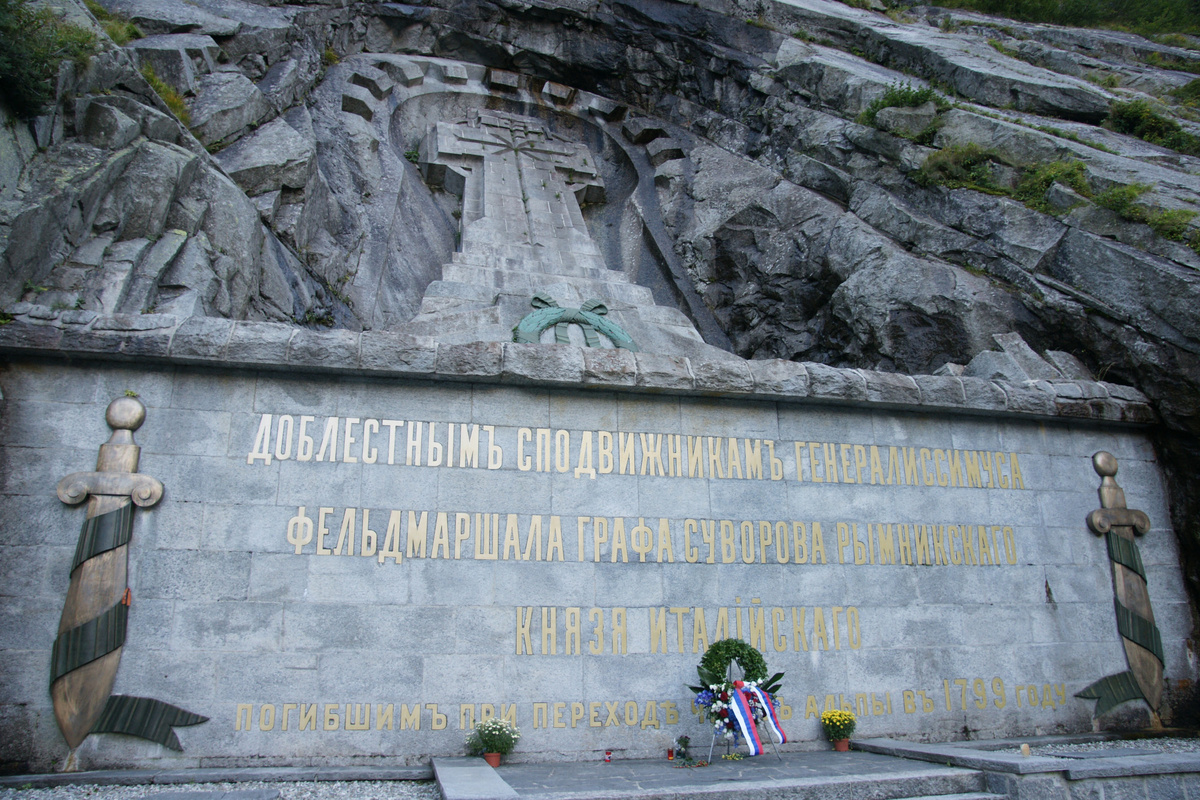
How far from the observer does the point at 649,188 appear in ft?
60.8

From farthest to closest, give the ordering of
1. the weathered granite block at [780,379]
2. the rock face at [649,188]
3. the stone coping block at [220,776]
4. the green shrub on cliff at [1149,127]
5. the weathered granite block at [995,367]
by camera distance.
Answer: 1. the green shrub on cliff at [1149,127]
2. the weathered granite block at [995,367]
3. the rock face at [649,188]
4. the weathered granite block at [780,379]
5. the stone coping block at [220,776]

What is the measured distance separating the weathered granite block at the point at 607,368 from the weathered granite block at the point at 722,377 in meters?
0.73

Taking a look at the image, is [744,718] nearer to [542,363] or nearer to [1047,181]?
[542,363]

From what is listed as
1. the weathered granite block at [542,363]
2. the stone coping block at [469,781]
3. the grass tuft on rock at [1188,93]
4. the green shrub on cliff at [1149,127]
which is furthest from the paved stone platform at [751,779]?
the grass tuft on rock at [1188,93]

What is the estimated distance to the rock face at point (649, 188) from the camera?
31.2 ft

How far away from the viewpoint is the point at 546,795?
5344 millimetres

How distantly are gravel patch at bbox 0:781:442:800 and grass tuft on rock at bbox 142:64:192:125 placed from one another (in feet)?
31.7

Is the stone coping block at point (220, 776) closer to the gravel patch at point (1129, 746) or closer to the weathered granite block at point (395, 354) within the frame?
the weathered granite block at point (395, 354)

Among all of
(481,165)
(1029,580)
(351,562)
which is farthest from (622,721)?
(481,165)

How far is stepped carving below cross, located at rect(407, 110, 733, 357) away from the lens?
39.1ft

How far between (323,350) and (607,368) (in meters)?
2.90

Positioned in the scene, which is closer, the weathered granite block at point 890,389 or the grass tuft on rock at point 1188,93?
the weathered granite block at point 890,389

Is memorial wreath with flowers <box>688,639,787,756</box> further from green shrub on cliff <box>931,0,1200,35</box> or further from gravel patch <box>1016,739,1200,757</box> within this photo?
green shrub on cliff <box>931,0,1200,35</box>

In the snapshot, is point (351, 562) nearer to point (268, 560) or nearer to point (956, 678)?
point (268, 560)
